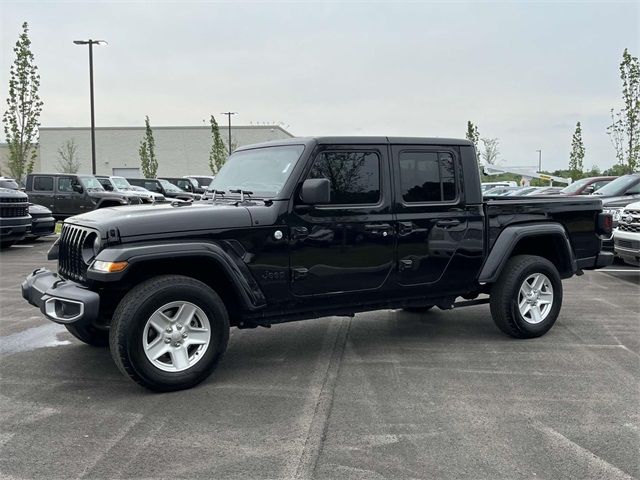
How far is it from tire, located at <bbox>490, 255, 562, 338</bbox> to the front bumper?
12.2 feet

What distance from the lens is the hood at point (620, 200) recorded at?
40.0ft

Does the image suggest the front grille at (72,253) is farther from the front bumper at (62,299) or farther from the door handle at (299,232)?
the door handle at (299,232)

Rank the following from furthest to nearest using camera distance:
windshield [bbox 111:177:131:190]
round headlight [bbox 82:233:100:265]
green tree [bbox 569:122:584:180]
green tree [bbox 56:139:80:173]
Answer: green tree [bbox 56:139:80:173] < green tree [bbox 569:122:584:180] < windshield [bbox 111:177:131:190] < round headlight [bbox 82:233:100:265]

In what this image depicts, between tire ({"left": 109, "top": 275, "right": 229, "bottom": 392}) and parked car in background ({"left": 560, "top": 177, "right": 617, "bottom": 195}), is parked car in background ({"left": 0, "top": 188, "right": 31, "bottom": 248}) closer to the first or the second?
tire ({"left": 109, "top": 275, "right": 229, "bottom": 392})

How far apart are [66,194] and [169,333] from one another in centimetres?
1638

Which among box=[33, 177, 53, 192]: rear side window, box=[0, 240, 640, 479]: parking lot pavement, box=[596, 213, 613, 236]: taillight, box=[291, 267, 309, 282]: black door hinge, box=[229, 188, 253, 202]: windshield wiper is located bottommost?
box=[0, 240, 640, 479]: parking lot pavement

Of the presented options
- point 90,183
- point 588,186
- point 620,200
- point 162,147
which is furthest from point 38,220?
point 162,147

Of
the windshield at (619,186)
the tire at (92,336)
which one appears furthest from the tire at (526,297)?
the windshield at (619,186)

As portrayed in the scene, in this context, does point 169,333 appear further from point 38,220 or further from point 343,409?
point 38,220

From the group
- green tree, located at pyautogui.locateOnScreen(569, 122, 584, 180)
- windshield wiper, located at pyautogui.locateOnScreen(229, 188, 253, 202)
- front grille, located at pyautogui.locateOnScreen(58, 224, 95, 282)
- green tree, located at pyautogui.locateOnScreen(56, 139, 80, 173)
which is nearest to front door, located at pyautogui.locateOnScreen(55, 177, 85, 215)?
front grille, located at pyautogui.locateOnScreen(58, 224, 95, 282)

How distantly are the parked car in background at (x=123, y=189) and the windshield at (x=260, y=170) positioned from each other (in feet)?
46.4

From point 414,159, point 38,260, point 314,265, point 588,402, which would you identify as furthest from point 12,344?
point 38,260

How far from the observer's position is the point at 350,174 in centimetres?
530

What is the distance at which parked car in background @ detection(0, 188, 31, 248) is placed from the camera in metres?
13.1
